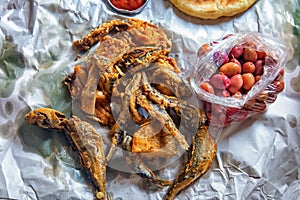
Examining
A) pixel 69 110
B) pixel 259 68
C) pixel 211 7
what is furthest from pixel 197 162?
pixel 211 7

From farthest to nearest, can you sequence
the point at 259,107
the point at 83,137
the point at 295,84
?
the point at 295,84 < the point at 259,107 < the point at 83,137

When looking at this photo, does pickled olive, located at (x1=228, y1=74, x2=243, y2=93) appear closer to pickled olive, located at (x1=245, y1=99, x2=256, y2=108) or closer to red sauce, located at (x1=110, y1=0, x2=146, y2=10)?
pickled olive, located at (x1=245, y1=99, x2=256, y2=108)

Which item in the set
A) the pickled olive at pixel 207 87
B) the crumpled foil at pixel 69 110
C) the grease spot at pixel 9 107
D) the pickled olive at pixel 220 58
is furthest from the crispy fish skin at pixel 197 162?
the grease spot at pixel 9 107

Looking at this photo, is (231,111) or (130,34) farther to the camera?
(130,34)

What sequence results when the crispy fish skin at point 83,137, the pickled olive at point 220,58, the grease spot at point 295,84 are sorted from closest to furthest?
→ 1. the crispy fish skin at point 83,137
2. the pickled olive at point 220,58
3. the grease spot at point 295,84

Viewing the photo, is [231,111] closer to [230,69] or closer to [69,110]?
[230,69]

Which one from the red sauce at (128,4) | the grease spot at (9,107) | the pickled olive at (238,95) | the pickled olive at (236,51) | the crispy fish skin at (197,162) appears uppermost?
the red sauce at (128,4)

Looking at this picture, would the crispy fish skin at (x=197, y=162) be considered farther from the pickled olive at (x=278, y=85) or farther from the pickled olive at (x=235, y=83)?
the pickled olive at (x=278, y=85)
